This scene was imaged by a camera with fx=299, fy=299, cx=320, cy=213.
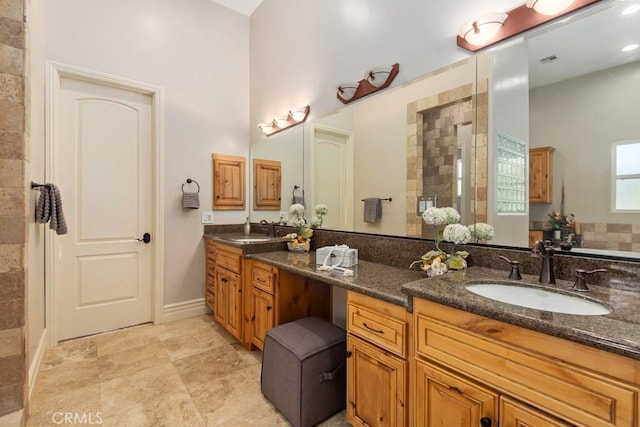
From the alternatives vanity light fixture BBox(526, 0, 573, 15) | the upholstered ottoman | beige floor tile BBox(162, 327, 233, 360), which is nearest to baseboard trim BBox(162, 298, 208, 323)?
beige floor tile BBox(162, 327, 233, 360)

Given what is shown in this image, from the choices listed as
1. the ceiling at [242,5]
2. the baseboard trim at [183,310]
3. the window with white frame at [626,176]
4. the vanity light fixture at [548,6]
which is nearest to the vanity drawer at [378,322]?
the window with white frame at [626,176]

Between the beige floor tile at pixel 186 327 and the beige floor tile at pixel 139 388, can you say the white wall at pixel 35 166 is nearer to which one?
the beige floor tile at pixel 139 388

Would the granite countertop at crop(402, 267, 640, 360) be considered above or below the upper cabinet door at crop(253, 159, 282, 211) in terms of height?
below

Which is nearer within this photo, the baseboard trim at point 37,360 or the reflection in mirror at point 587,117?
the reflection in mirror at point 587,117

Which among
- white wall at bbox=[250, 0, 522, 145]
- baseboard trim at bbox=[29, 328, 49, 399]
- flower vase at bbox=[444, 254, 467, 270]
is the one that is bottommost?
baseboard trim at bbox=[29, 328, 49, 399]

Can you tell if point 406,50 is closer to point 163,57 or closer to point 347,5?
point 347,5

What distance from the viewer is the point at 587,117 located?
125 cm

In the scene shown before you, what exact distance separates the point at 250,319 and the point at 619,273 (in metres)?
2.18

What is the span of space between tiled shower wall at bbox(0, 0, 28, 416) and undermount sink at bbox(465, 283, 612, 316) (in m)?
2.25

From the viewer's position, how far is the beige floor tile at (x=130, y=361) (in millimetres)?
2143

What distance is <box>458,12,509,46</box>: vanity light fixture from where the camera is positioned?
144 cm

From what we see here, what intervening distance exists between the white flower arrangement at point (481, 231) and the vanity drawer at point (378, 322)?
63 cm

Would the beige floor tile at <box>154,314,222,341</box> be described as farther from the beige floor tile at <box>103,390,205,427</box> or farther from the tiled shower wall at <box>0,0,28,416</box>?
the tiled shower wall at <box>0,0,28,416</box>

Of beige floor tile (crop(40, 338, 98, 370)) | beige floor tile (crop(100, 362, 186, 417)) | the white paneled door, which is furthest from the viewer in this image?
the white paneled door
